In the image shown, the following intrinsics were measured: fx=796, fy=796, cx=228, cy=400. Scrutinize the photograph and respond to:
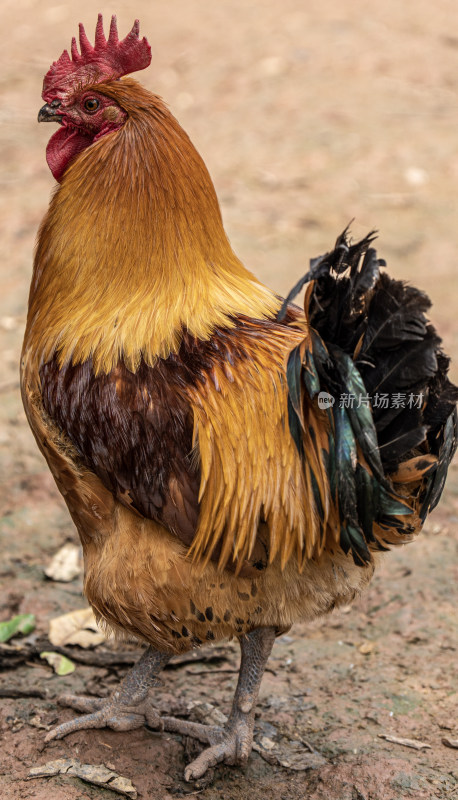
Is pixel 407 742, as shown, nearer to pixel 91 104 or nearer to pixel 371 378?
pixel 371 378

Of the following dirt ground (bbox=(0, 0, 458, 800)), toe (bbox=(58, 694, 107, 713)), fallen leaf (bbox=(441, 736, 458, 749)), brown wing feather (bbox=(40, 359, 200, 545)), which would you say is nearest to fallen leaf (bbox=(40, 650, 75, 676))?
dirt ground (bbox=(0, 0, 458, 800))

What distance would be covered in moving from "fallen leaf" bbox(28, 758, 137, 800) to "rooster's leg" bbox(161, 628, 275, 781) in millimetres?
271

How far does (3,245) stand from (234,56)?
5.04 meters

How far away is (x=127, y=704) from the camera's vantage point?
3.53 metres

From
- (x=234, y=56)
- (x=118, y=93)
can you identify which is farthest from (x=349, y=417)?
(x=234, y=56)

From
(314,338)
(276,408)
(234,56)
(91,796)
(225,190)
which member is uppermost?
(234,56)

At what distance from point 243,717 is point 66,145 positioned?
2.50 m

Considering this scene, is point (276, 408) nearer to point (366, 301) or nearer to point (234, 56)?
point (366, 301)

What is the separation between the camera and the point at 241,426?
2.92 meters

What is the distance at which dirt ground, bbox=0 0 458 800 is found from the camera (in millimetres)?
3355

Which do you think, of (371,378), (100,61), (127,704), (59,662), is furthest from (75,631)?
(100,61)

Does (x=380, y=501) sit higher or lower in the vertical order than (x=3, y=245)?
lower

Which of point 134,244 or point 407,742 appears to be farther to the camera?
point 407,742

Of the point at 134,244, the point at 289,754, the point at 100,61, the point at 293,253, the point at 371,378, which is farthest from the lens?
the point at 293,253
